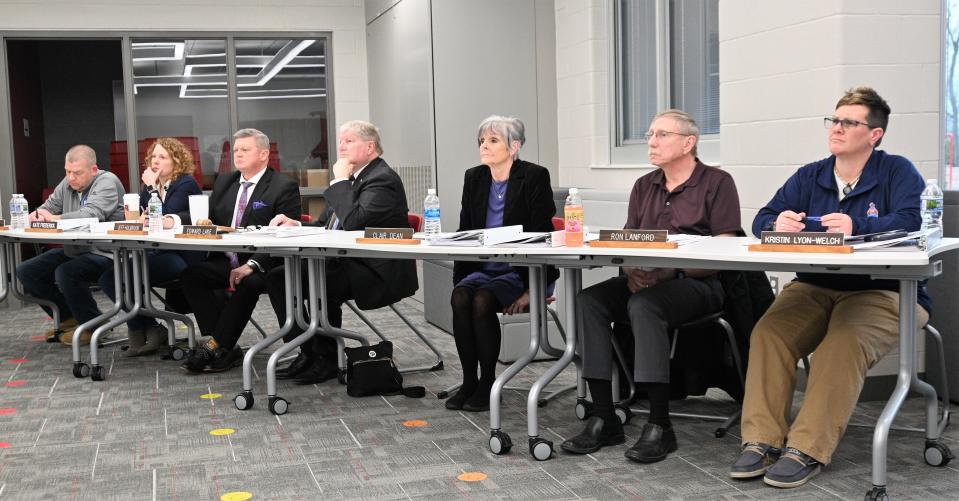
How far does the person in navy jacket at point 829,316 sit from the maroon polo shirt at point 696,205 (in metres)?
0.16

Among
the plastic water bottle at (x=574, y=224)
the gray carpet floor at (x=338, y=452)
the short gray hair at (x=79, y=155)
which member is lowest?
the gray carpet floor at (x=338, y=452)

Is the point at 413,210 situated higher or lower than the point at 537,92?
lower

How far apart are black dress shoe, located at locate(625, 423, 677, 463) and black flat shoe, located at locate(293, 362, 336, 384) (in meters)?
1.71

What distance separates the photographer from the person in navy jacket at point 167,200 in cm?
497

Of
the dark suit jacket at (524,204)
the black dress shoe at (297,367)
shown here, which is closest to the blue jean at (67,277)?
the black dress shoe at (297,367)

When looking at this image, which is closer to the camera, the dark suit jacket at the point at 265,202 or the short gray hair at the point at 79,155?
the dark suit jacket at the point at 265,202

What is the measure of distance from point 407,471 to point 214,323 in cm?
202

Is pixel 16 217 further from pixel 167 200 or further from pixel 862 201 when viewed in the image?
pixel 862 201

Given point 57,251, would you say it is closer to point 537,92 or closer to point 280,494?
point 537,92

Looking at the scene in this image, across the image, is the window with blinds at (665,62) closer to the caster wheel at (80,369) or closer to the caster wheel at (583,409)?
the caster wheel at (583,409)

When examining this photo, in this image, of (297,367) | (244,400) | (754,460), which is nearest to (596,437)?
(754,460)

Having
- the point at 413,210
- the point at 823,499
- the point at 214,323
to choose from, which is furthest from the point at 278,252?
the point at 413,210

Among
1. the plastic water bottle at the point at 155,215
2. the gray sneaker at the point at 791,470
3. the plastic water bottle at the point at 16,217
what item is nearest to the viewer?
the gray sneaker at the point at 791,470

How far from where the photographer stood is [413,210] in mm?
6508
